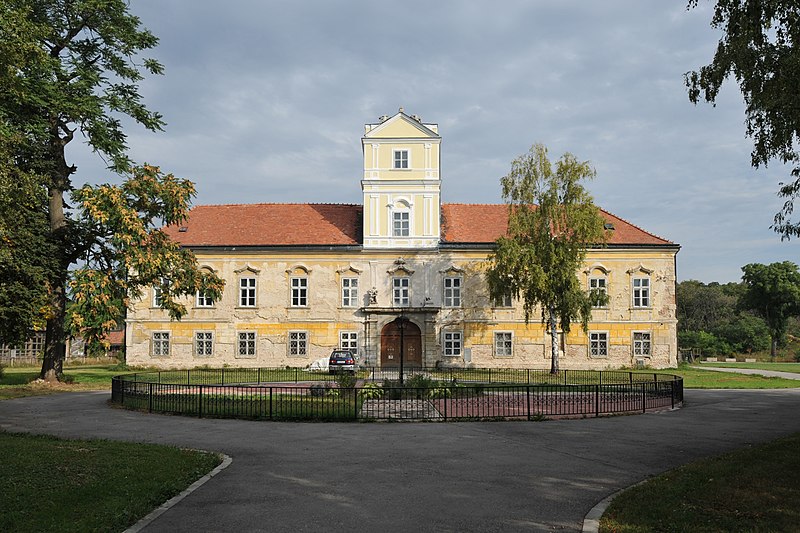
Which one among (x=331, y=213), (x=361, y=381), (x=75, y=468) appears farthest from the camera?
(x=331, y=213)

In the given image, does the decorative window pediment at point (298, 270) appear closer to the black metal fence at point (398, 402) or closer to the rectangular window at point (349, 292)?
the rectangular window at point (349, 292)

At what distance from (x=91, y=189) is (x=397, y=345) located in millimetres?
21531

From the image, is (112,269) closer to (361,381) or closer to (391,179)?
(361,381)

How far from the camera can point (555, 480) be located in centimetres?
1018

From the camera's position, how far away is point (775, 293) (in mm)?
75438

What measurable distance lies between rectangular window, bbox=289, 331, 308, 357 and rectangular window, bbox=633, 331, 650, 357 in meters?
21.5

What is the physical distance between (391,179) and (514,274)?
38.0 ft

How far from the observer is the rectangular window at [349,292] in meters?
42.4

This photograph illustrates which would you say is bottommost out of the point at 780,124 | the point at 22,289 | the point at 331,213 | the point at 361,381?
the point at 361,381

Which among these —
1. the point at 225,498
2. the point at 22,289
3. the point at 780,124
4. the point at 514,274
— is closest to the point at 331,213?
the point at 514,274

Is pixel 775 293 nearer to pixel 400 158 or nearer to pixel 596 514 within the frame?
pixel 400 158

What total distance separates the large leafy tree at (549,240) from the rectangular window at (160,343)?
2204cm

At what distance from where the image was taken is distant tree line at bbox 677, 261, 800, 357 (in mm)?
69438

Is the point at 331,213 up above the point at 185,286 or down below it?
above
